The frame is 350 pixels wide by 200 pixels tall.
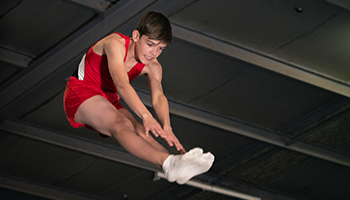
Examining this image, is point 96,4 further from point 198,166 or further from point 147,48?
point 198,166

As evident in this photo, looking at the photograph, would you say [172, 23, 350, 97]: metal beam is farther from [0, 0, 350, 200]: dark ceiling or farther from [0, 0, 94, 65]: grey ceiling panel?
[0, 0, 94, 65]: grey ceiling panel

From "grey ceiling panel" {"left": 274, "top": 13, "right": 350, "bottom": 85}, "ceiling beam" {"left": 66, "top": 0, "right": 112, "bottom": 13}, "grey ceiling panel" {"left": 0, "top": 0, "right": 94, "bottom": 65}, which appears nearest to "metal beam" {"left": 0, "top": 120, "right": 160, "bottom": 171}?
"grey ceiling panel" {"left": 0, "top": 0, "right": 94, "bottom": 65}

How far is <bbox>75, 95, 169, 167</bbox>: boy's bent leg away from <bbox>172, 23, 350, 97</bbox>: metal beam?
2826 millimetres

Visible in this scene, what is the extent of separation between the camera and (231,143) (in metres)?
8.97

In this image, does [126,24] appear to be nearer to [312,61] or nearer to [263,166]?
[312,61]

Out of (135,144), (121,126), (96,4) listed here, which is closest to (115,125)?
(121,126)

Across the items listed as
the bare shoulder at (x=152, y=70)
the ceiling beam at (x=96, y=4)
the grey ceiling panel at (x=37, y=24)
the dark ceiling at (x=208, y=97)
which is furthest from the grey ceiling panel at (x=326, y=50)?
the bare shoulder at (x=152, y=70)

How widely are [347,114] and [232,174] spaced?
2.79m

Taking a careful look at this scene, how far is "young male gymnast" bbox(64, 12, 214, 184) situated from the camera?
3152 mm

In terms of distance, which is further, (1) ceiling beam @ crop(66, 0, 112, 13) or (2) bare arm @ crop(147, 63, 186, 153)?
(1) ceiling beam @ crop(66, 0, 112, 13)

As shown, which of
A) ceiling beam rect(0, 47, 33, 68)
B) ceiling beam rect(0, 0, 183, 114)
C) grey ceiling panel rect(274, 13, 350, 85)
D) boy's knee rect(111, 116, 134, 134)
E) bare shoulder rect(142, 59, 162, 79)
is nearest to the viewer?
boy's knee rect(111, 116, 134, 134)

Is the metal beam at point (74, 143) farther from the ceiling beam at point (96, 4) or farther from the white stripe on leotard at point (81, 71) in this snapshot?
the white stripe on leotard at point (81, 71)

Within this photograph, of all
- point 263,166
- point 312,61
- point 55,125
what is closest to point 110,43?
point 312,61

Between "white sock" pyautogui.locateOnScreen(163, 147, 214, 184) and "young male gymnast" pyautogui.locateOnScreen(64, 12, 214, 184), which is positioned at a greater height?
"young male gymnast" pyautogui.locateOnScreen(64, 12, 214, 184)
